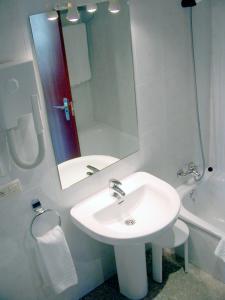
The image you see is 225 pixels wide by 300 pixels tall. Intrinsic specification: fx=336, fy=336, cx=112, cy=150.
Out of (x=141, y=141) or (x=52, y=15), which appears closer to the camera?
(x=52, y=15)

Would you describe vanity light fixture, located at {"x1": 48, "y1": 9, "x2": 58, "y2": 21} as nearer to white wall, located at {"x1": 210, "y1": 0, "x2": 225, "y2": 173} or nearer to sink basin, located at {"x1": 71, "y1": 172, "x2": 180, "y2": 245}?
sink basin, located at {"x1": 71, "y1": 172, "x2": 180, "y2": 245}

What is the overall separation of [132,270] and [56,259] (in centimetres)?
57

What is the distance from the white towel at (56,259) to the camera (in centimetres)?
201

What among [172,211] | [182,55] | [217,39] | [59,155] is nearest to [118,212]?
[172,211]

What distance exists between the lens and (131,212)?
2295 millimetres

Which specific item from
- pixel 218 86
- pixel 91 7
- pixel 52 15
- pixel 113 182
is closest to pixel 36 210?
pixel 113 182

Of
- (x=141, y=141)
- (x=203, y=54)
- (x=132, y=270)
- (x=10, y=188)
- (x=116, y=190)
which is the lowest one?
(x=132, y=270)

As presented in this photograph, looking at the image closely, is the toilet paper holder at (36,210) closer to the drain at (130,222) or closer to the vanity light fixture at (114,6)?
the drain at (130,222)

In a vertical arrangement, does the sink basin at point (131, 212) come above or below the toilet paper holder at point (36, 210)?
below

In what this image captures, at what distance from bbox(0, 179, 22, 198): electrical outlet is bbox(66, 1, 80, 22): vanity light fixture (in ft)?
3.10

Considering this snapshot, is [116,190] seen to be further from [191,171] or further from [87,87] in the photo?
[191,171]

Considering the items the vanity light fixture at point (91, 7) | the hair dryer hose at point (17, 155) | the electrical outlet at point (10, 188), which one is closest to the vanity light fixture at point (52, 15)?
the vanity light fixture at point (91, 7)

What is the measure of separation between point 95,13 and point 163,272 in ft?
6.41

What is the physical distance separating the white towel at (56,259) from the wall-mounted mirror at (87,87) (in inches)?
12.7
